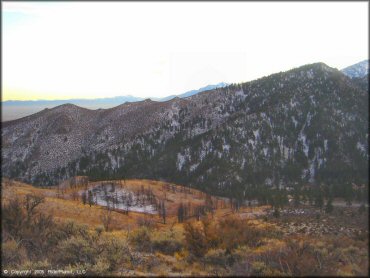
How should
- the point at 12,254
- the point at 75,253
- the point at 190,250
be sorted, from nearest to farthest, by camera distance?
the point at 12,254 < the point at 75,253 < the point at 190,250

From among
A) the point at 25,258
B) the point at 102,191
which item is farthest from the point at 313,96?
the point at 25,258

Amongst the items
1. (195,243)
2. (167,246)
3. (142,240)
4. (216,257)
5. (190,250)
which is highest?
(216,257)

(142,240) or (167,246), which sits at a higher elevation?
(167,246)

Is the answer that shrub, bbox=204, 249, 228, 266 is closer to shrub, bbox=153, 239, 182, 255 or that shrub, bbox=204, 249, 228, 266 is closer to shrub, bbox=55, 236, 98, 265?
shrub, bbox=153, 239, 182, 255

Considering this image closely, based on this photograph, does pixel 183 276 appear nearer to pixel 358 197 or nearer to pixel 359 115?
pixel 358 197

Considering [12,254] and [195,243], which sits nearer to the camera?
[12,254]

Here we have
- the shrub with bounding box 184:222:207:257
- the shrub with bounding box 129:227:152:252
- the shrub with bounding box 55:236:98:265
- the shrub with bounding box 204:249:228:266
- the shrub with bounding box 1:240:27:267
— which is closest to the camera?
the shrub with bounding box 1:240:27:267

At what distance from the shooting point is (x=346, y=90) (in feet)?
635

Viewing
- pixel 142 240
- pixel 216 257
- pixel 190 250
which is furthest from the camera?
pixel 142 240

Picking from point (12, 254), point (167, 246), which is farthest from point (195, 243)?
point (12, 254)

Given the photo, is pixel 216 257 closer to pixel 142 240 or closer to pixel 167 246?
pixel 167 246

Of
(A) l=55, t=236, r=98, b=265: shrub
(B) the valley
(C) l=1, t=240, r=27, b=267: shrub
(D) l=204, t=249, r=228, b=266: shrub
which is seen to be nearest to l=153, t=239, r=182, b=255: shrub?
(B) the valley

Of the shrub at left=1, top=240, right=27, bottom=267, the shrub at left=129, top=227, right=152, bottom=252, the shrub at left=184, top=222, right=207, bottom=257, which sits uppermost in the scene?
the shrub at left=1, top=240, right=27, bottom=267

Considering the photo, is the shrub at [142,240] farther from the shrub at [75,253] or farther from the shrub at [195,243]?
the shrub at [75,253]
